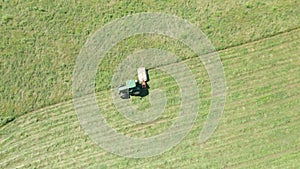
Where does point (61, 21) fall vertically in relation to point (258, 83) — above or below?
above

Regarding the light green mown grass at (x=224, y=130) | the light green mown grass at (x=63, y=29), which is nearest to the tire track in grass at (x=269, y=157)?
the light green mown grass at (x=224, y=130)

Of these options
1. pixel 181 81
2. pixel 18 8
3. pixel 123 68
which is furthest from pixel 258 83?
pixel 18 8

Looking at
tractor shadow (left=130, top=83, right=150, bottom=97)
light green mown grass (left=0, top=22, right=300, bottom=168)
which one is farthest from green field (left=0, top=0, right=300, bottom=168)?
tractor shadow (left=130, top=83, right=150, bottom=97)

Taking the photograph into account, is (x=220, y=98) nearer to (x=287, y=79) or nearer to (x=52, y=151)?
(x=287, y=79)

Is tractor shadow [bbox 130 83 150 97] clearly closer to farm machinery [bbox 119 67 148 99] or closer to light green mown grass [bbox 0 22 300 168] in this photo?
farm machinery [bbox 119 67 148 99]

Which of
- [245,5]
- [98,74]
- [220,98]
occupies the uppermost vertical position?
[245,5]

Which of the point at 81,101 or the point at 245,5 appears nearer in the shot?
the point at 81,101

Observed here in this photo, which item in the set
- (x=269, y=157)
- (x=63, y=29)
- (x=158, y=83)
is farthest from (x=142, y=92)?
(x=269, y=157)

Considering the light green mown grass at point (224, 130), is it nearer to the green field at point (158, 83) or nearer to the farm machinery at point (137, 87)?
the green field at point (158, 83)
